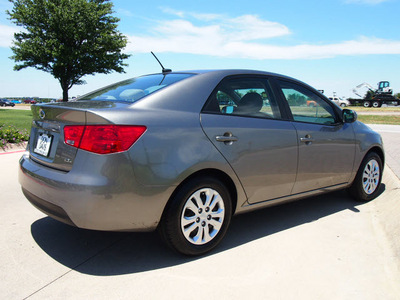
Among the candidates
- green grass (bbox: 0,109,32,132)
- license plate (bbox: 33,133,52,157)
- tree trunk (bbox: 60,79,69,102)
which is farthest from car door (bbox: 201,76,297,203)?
tree trunk (bbox: 60,79,69,102)

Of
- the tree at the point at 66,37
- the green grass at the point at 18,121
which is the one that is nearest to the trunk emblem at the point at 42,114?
the green grass at the point at 18,121

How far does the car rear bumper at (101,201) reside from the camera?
102 inches

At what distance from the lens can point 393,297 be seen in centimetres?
255

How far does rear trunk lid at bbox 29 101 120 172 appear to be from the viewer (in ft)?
8.81

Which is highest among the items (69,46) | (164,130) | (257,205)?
(69,46)

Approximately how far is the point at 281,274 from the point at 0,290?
2047 mm

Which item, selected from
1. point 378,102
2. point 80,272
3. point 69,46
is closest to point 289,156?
point 80,272

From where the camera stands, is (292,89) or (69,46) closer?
(292,89)

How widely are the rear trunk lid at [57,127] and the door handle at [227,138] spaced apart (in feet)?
2.90

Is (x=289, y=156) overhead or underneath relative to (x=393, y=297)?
overhead

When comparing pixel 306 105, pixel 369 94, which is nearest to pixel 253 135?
pixel 306 105

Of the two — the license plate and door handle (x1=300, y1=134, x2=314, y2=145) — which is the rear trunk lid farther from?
door handle (x1=300, y1=134, x2=314, y2=145)

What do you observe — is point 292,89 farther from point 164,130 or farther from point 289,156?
point 164,130

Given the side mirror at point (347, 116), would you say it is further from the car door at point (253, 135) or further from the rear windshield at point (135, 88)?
the rear windshield at point (135, 88)
